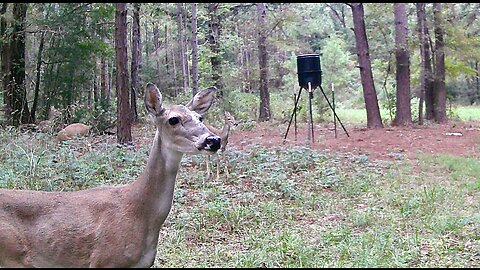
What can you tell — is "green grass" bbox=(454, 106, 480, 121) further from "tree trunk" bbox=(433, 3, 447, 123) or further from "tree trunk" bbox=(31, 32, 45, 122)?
"tree trunk" bbox=(31, 32, 45, 122)

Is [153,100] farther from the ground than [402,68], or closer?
closer

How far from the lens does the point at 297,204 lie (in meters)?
6.14

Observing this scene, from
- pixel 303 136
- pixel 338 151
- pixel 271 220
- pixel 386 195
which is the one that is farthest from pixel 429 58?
pixel 271 220

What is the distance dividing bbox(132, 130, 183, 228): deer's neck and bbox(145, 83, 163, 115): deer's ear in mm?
154

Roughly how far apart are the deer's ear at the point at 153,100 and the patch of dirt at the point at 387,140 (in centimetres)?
669

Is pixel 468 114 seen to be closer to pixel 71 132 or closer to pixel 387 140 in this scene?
pixel 387 140

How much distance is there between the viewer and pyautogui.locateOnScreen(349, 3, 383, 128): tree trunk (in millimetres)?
13594

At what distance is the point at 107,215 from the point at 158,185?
31cm

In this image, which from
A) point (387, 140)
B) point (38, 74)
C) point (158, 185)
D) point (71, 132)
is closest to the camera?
point (158, 185)

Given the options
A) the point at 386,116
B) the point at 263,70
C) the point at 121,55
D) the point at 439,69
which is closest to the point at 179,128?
the point at 121,55

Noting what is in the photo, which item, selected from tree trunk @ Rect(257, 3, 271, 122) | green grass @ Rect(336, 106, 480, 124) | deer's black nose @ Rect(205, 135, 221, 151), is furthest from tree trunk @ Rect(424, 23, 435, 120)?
deer's black nose @ Rect(205, 135, 221, 151)

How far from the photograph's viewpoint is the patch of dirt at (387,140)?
10233 mm

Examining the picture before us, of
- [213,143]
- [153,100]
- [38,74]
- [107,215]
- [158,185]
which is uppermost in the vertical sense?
[38,74]

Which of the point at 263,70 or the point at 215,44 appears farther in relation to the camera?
the point at 263,70
